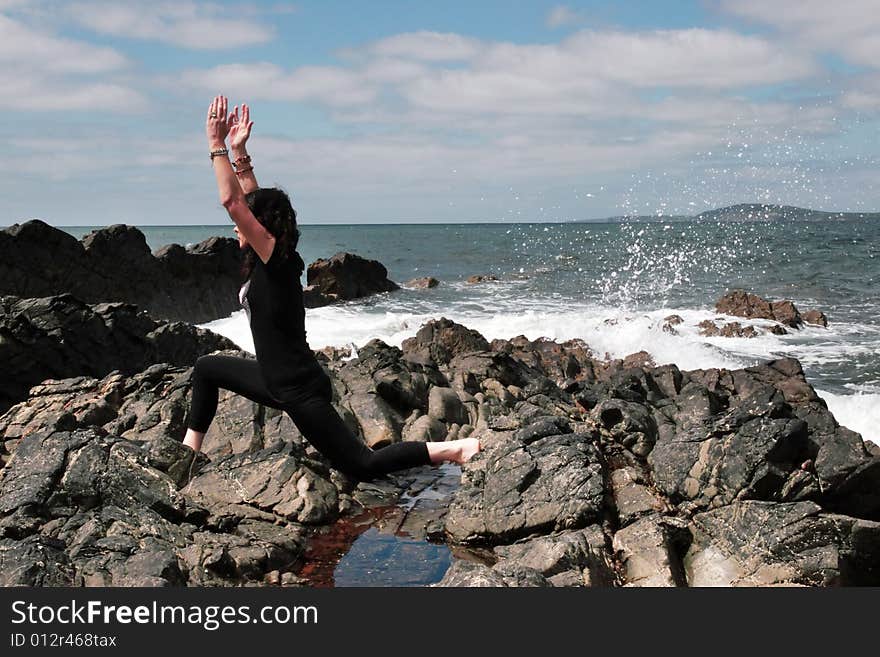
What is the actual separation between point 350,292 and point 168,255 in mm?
12572

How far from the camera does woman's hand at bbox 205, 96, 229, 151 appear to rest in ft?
14.4

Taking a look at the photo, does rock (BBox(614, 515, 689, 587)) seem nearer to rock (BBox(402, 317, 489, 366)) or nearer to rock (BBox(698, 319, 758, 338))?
rock (BBox(402, 317, 489, 366))

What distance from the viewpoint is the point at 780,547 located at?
16.9ft

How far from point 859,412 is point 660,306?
61.4ft

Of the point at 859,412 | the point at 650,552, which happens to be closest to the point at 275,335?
the point at 650,552

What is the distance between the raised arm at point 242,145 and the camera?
4.79 m

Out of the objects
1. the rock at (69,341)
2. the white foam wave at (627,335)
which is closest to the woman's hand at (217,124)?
the rock at (69,341)

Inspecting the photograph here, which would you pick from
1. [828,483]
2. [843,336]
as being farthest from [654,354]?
[828,483]

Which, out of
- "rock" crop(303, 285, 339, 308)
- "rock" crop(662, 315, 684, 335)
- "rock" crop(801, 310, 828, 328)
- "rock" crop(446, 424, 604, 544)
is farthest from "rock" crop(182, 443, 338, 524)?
"rock" crop(303, 285, 339, 308)

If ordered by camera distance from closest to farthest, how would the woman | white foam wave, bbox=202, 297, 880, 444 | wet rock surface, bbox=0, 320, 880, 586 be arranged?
the woman
wet rock surface, bbox=0, 320, 880, 586
white foam wave, bbox=202, 297, 880, 444

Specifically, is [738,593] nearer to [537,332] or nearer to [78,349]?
[78,349]

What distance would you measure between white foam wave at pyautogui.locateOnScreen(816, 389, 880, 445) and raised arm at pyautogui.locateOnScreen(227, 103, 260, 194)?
14.2 m

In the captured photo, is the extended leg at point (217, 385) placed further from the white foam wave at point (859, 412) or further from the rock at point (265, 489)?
the white foam wave at point (859, 412)

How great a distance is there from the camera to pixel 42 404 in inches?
384
